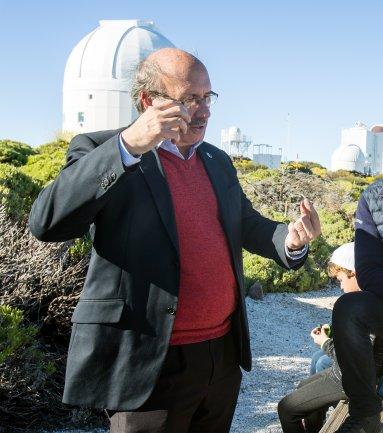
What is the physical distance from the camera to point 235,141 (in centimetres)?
5784

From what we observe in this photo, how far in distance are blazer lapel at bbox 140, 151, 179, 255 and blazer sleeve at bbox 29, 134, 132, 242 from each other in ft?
0.76

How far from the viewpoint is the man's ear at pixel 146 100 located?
2158 mm

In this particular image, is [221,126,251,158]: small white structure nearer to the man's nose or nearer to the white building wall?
the white building wall

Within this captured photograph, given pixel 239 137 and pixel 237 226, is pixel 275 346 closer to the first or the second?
pixel 237 226

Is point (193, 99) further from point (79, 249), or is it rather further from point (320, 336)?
point (79, 249)

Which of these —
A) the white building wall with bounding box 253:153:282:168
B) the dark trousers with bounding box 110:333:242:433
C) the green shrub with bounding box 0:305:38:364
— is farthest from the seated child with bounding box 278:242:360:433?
the white building wall with bounding box 253:153:282:168

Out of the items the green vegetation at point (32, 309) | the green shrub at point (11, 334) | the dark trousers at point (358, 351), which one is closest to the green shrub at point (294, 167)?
the green vegetation at point (32, 309)

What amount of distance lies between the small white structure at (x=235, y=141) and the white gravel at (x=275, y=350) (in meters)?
48.8

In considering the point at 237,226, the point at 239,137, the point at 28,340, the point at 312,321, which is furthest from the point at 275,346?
the point at 239,137

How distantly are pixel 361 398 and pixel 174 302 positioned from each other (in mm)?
1036

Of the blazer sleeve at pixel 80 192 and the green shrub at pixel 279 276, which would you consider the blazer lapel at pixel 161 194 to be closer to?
the blazer sleeve at pixel 80 192

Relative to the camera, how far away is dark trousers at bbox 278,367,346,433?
286cm

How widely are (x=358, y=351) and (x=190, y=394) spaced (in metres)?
0.81

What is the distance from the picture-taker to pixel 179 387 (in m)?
2.04
